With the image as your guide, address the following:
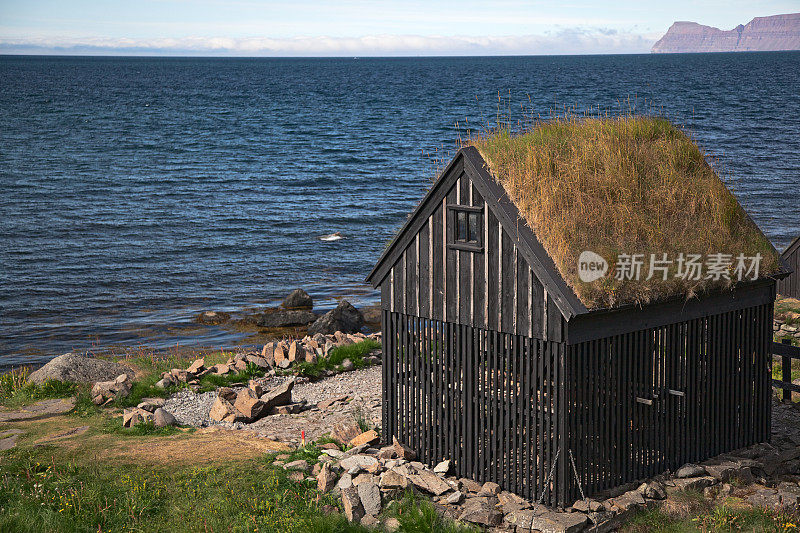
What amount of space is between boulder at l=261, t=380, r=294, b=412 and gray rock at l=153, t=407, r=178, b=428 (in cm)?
192

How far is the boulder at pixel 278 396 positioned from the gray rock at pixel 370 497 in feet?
17.4

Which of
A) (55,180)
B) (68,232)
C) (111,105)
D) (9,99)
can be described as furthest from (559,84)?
(68,232)

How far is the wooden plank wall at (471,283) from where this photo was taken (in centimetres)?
1184

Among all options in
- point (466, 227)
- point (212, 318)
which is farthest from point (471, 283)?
point (212, 318)

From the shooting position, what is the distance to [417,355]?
14.0m

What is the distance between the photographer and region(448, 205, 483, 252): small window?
1245 centimetres

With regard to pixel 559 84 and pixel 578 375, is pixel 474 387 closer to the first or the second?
pixel 578 375

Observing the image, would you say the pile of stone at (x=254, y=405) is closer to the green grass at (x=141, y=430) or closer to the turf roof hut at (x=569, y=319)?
the green grass at (x=141, y=430)

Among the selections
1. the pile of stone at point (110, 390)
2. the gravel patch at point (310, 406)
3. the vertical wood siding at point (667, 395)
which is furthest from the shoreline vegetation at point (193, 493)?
the pile of stone at point (110, 390)

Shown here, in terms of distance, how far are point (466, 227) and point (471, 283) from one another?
0.94 metres

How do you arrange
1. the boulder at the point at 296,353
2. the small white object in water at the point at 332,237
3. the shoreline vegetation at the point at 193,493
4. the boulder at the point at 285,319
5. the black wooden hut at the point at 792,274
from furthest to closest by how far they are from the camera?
the small white object in water at the point at 332,237
the boulder at the point at 285,319
the black wooden hut at the point at 792,274
the boulder at the point at 296,353
the shoreline vegetation at the point at 193,493

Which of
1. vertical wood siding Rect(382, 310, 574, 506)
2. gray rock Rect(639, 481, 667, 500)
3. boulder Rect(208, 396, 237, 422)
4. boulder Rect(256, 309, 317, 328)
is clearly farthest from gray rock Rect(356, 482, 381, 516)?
boulder Rect(256, 309, 317, 328)

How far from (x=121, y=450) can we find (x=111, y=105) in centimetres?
11907

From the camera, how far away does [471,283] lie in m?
12.7
